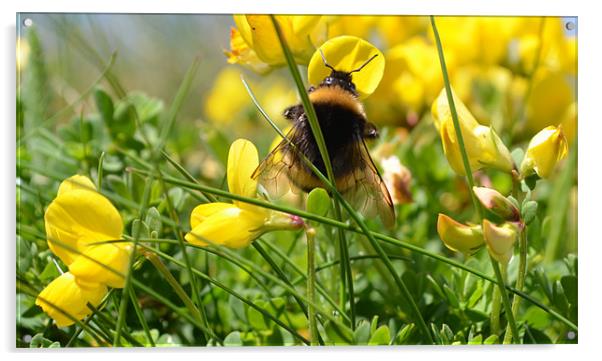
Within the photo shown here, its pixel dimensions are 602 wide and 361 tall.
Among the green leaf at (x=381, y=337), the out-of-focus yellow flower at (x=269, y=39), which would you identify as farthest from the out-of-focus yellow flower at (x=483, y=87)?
the green leaf at (x=381, y=337)

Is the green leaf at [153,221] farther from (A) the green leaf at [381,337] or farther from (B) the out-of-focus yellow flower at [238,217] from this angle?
(A) the green leaf at [381,337]

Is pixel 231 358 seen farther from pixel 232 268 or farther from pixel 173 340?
pixel 232 268

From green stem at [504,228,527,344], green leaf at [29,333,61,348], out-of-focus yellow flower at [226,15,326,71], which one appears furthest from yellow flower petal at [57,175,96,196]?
green stem at [504,228,527,344]

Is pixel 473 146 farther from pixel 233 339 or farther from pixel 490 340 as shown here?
pixel 233 339

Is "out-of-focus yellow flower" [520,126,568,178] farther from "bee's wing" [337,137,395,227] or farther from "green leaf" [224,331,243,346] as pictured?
"green leaf" [224,331,243,346]

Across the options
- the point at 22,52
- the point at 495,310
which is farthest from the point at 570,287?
the point at 22,52

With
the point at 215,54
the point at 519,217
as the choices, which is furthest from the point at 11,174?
the point at 215,54
